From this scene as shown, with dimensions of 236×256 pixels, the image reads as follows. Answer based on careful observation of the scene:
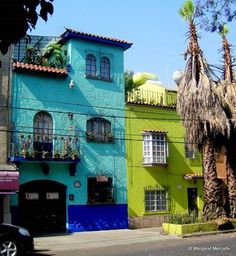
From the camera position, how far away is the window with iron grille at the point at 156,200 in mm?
24047

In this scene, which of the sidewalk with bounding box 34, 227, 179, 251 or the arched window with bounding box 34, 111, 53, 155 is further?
the arched window with bounding box 34, 111, 53, 155

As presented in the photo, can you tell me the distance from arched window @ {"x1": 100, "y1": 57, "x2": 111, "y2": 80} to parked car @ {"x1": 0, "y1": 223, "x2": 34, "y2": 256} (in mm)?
13408

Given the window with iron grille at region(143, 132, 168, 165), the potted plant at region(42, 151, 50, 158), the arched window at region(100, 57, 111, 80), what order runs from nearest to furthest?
the potted plant at region(42, 151, 50, 158), the arched window at region(100, 57, 111, 80), the window with iron grille at region(143, 132, 168, 165)

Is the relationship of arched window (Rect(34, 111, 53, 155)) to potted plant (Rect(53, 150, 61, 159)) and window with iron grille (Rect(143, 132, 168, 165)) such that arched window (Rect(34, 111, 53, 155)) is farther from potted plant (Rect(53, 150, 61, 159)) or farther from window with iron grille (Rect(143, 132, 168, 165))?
window with iron grille (Rect(143, 132, 168, 165))

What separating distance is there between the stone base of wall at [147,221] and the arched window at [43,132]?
6195 mm

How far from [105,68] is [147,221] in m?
8.84

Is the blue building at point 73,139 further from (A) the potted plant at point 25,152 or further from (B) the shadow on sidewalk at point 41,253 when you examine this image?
(B) the shadow on sidewalk at point 41,253

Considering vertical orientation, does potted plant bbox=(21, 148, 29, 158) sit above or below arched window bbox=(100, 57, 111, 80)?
below

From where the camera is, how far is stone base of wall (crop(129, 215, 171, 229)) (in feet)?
76.1

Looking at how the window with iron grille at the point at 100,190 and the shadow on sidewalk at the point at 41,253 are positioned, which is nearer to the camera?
the shadow on sidewalk at the point at 41,253

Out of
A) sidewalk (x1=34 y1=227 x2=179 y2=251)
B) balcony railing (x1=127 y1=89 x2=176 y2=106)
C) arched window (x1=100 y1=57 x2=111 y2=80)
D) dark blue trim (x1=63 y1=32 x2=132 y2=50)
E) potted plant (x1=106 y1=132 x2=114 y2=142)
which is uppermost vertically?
dark blue trim (x1=63 y1=32 x2=132 y2=50)

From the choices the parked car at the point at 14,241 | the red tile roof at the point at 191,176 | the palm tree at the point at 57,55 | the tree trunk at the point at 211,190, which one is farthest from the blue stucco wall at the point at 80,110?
the parked car at the point at 14,241

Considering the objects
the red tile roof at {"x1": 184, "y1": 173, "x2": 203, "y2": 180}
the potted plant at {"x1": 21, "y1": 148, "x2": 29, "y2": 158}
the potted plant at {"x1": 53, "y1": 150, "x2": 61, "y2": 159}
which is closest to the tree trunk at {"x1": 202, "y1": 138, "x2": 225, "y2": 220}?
the red tile roof at {"x1": 184, "y1": 173, "x2": 203, "y2": 180}

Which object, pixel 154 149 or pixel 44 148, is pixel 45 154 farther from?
pixel 154 149
